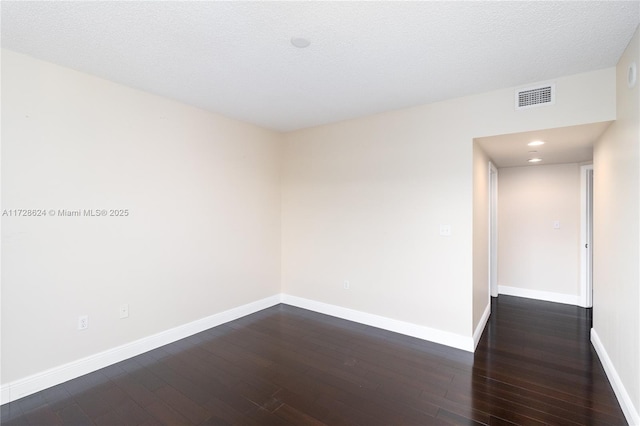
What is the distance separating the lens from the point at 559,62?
237 centimetres

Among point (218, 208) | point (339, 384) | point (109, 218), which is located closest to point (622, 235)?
point (339, 384)

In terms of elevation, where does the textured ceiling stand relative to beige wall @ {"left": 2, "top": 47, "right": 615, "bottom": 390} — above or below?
above

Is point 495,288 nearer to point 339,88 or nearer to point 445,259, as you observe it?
point 445,259

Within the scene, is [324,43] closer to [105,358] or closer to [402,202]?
[402,202]

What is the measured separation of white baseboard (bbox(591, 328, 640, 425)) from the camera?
1.92m

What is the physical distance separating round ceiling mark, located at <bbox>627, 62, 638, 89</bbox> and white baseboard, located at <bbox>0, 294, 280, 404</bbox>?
4278 mm

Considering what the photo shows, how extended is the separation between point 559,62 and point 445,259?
6.44 feet

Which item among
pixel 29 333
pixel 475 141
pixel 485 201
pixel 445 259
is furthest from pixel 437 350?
pixel 29 333

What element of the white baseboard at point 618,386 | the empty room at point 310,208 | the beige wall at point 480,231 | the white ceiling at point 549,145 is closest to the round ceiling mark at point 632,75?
the empty room at point 310,208

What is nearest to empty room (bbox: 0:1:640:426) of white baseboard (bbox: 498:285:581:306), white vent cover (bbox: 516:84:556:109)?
white vent cover (bbox: 516:84:556:109)

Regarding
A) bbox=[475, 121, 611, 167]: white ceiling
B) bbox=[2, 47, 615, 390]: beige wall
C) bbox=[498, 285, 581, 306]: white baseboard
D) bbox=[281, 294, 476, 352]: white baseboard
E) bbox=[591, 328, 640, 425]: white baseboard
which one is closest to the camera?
bbox=[591, 328, 640, 425]: white baseboard

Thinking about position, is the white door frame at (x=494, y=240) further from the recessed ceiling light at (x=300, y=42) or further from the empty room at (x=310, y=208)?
the recessed ceiling light at (x=300, y=42)

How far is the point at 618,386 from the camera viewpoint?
223 cm

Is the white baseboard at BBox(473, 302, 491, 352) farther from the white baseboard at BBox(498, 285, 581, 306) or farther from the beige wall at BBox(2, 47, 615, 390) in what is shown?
the white baseboard at BBox(498, 285, 581, 306)
